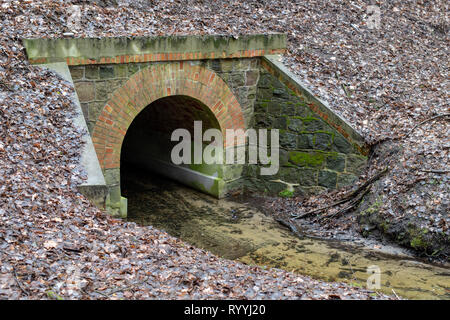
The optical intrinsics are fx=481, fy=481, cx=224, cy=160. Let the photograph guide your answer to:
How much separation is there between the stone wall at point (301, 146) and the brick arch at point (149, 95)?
2.40ft

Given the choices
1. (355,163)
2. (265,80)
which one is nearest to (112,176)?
(265,80)

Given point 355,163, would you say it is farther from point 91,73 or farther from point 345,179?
point 91,73

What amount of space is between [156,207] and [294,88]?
3192 millimetres

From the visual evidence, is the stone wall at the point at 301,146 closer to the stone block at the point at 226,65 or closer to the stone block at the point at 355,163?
the stone block at the point at 355,163

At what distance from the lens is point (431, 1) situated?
11.8m

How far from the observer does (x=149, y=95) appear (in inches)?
301

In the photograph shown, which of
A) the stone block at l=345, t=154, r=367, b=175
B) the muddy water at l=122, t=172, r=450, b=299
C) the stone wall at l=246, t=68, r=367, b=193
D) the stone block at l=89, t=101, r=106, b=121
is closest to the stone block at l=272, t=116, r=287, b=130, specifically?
the stone wall at l=246, t=68, r=367, b=193

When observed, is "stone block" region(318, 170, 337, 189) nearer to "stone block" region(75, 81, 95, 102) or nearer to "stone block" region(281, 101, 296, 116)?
"stone block" region(281, 101, 296, 116)

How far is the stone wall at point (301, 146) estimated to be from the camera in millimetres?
8000

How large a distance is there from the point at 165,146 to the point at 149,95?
7.95 ft

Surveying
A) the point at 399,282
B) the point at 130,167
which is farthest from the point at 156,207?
the point at 399,282

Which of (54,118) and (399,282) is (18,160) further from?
(399,282)

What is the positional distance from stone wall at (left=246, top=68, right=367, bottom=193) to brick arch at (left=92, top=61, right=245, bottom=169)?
0.73 meters

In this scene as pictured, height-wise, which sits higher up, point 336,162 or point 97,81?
point 97,81
